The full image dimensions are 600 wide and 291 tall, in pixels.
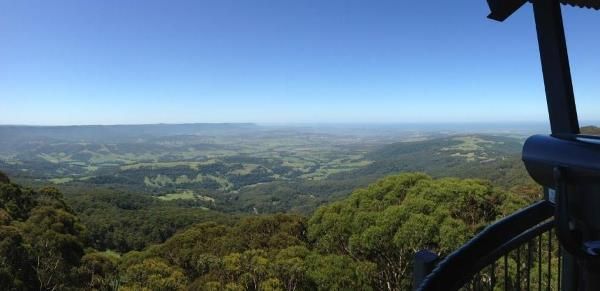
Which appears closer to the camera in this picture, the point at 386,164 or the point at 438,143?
the point at 386,164

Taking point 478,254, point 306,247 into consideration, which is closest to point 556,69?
point 478,254

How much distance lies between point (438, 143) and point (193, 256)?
154681 millimetres

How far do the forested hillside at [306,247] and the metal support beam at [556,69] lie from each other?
360 inches

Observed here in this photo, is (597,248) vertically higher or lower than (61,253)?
higher

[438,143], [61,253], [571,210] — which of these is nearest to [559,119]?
[571,210]

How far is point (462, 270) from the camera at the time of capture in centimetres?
108

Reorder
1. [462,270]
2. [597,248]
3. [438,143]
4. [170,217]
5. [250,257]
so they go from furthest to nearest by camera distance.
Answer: [438,143] < [170,217] < [250,257] < [462,270] < [597,248]

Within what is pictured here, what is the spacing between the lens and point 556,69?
1.31 meters

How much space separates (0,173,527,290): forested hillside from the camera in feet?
34.0

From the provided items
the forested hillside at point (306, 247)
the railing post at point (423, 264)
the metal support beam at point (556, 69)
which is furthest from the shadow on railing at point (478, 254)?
the forested hillside at point (306, 247)

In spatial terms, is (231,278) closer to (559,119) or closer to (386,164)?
(559,119)

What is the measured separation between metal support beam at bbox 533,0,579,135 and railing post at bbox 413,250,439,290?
53 cm

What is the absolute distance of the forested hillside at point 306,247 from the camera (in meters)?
10.4

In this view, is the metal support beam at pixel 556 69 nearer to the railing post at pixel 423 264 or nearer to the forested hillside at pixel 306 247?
the railing post at pixel 423 264
